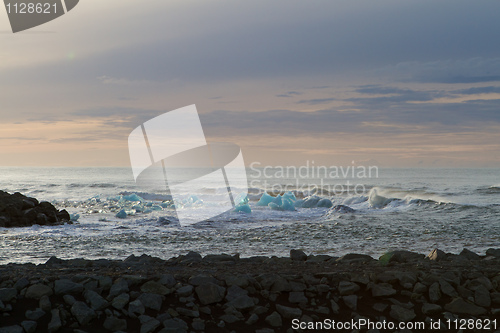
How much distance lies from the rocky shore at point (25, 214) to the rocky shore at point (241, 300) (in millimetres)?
11020

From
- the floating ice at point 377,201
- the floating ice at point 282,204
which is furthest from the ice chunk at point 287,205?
the floating ice at point 377,201

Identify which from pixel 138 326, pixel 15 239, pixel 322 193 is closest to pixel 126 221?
pixel 15 239

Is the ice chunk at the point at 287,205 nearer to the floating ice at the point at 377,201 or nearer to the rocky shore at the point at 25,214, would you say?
the floating ice at the point at 377,201

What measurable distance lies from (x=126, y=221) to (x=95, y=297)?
12.3m

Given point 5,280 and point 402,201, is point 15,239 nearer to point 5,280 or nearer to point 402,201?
point 5,280

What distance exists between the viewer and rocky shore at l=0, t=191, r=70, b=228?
1562 cm

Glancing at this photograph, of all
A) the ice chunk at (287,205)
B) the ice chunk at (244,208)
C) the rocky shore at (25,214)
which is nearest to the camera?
the rocky shore at (25,214)

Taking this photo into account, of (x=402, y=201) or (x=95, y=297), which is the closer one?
(x=95, y=297)

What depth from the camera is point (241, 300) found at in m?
4.88

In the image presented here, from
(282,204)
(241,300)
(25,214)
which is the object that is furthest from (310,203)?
(241,300)

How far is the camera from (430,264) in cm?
636

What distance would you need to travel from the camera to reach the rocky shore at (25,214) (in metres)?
15.6

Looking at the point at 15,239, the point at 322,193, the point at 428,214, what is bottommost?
the point at 322,193

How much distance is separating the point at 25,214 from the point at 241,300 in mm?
13520
